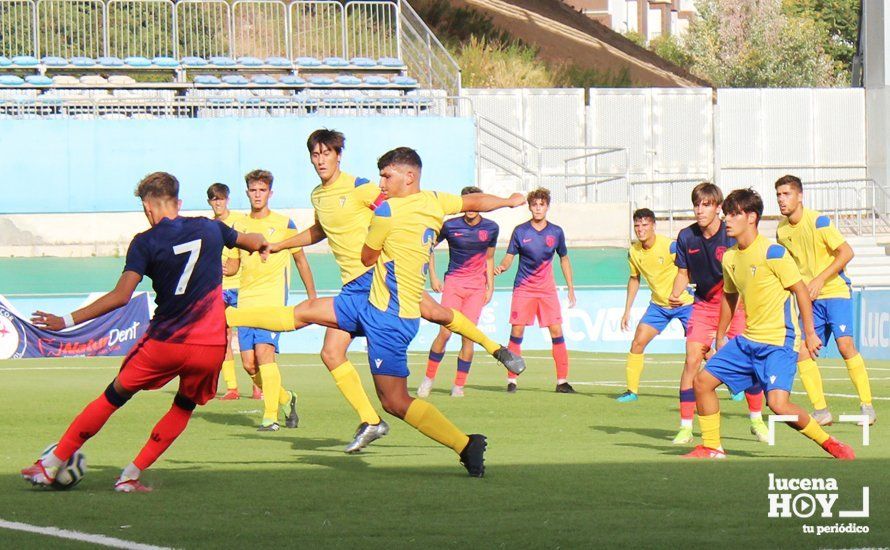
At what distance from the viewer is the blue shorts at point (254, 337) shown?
1307 centimetres

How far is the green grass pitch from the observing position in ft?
23.6

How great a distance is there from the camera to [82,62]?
36500 mm

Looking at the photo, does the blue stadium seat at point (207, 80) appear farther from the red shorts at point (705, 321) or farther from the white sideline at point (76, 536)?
the white sideline at point (76, 536)

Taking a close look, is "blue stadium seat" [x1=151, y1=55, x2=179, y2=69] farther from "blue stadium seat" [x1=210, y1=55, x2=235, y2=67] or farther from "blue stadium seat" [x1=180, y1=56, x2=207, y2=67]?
"blue stadium seat" [x1=210, y1=55, x2=235, y2=67]

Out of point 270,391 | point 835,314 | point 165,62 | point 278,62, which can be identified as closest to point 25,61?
point 165,62

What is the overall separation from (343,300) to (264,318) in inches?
23.1

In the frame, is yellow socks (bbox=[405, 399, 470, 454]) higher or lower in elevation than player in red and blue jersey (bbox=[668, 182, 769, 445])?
lower

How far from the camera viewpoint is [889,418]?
13.4 m

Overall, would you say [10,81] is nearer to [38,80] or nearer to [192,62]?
[38,80]

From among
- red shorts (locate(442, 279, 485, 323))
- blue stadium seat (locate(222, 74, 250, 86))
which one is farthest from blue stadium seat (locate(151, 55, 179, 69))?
red shorts (locate(442, 279, 485, 323))

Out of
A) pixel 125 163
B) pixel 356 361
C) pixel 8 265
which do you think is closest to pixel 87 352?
pixel 356 361

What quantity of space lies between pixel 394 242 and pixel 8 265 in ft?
77.1

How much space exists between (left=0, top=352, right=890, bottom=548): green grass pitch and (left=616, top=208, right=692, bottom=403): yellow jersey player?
1.93 feet

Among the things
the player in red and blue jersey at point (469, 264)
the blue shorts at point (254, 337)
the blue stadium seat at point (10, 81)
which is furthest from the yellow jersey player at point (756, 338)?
the blue stadium seat at point (10, 81)
